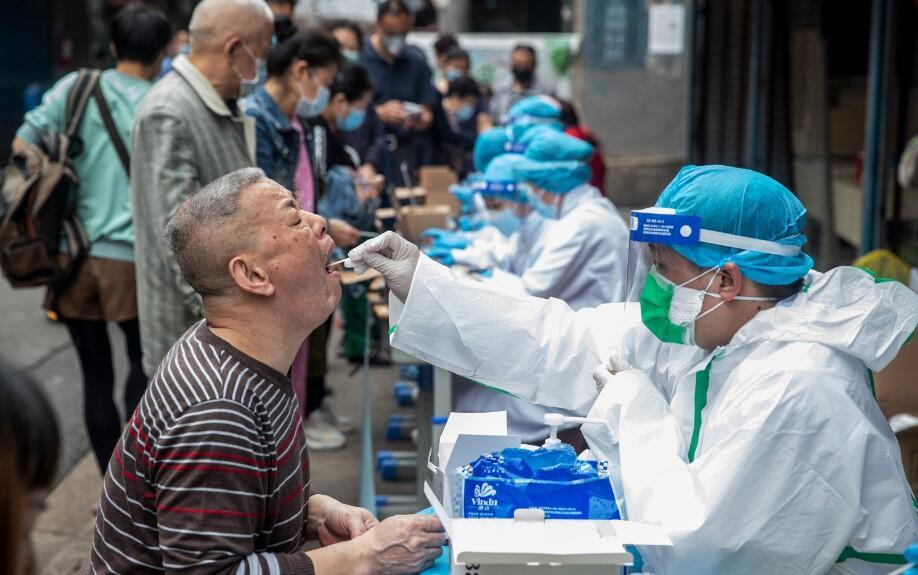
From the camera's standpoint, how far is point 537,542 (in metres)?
1.68

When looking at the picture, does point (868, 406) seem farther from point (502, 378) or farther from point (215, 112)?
point (215, 112)

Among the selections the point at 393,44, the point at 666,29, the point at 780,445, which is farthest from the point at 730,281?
the point at 666,29

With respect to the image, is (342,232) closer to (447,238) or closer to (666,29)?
(447,238)

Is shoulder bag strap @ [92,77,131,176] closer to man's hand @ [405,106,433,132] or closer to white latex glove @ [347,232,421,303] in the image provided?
white latex glove @ [347,232,421,303]

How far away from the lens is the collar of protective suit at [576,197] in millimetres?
5016

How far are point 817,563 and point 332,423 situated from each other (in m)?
4.13

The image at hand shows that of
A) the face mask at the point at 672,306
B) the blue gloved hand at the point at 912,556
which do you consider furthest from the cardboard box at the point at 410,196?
the blue gloved hand at the point at 912,556

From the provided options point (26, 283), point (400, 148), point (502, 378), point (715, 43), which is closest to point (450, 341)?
point (502, 378)

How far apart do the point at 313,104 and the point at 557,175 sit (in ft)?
3.71

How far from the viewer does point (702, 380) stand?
230cm

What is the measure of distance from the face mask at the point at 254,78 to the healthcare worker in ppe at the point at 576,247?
1245mm

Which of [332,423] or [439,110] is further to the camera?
[439,110]

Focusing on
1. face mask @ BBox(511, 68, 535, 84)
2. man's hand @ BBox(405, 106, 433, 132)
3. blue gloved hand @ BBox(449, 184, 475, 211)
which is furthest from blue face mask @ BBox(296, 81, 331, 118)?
face mask @ BBox(511, 68, 535, 84)

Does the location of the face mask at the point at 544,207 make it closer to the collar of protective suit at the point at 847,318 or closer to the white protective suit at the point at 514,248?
the white protective suit at the point at 514,248
